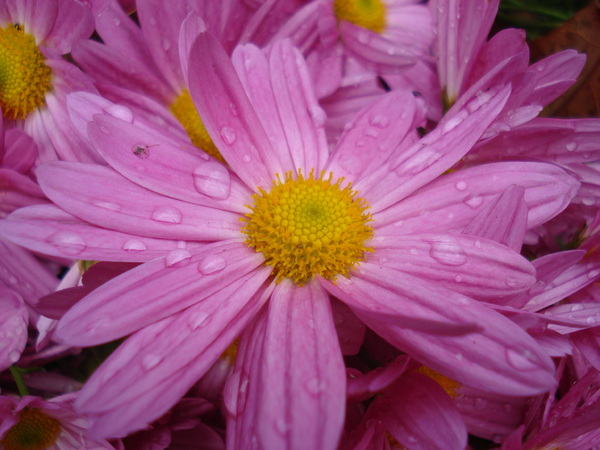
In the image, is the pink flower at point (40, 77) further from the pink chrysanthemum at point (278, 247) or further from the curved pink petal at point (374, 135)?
the curved pink petal at point (374, 135)

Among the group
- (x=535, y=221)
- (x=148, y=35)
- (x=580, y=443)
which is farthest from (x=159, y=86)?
(x=580, y=443)

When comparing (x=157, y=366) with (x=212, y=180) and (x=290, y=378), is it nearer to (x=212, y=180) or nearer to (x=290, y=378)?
(x=290, y=378)

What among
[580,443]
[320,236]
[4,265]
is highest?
[320,236]

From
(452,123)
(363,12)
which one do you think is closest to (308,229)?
(452,123)

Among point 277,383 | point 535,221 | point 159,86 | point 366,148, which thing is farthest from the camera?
point 159,86

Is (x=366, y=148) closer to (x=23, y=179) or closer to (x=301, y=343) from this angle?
(x=301, y=343)

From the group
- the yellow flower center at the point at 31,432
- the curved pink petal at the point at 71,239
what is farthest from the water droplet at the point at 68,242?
the yellow flower center at the point at 31,432

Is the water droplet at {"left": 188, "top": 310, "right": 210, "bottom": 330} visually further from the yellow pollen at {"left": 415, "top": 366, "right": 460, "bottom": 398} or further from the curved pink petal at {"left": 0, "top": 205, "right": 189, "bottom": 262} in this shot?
the yellow pollen at {"left": 415, "top": 366, "right": 460, "bottom": 398}
